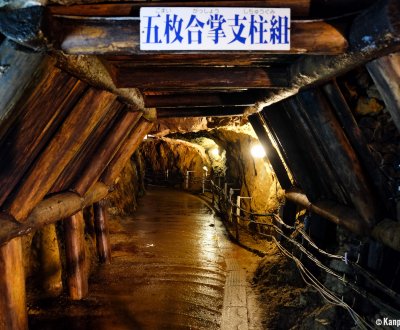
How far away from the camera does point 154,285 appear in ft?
22.1

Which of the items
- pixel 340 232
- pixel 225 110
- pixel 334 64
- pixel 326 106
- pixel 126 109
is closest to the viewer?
pixel 334 64

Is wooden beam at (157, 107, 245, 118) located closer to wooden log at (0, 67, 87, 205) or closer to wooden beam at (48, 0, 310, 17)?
wooden log at (0, 67, 87, 205)

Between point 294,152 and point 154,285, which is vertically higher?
point 294,152

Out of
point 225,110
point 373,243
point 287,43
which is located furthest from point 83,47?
point 225,110

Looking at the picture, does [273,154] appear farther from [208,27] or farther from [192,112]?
[208,27]

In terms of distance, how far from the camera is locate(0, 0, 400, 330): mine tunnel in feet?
8.18

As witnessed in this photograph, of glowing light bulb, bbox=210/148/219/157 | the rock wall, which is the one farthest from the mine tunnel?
the rock wall

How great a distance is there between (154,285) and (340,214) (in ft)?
13.6

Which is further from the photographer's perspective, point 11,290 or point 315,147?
point 315,147

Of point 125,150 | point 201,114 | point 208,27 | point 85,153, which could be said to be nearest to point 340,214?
point 208,27

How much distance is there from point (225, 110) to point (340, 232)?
3666mm

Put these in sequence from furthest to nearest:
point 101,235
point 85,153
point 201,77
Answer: point 101,235 < point 85,153 < point 201,77

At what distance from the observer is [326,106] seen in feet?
12.2

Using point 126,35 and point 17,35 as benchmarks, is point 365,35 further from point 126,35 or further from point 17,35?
point 17,35
